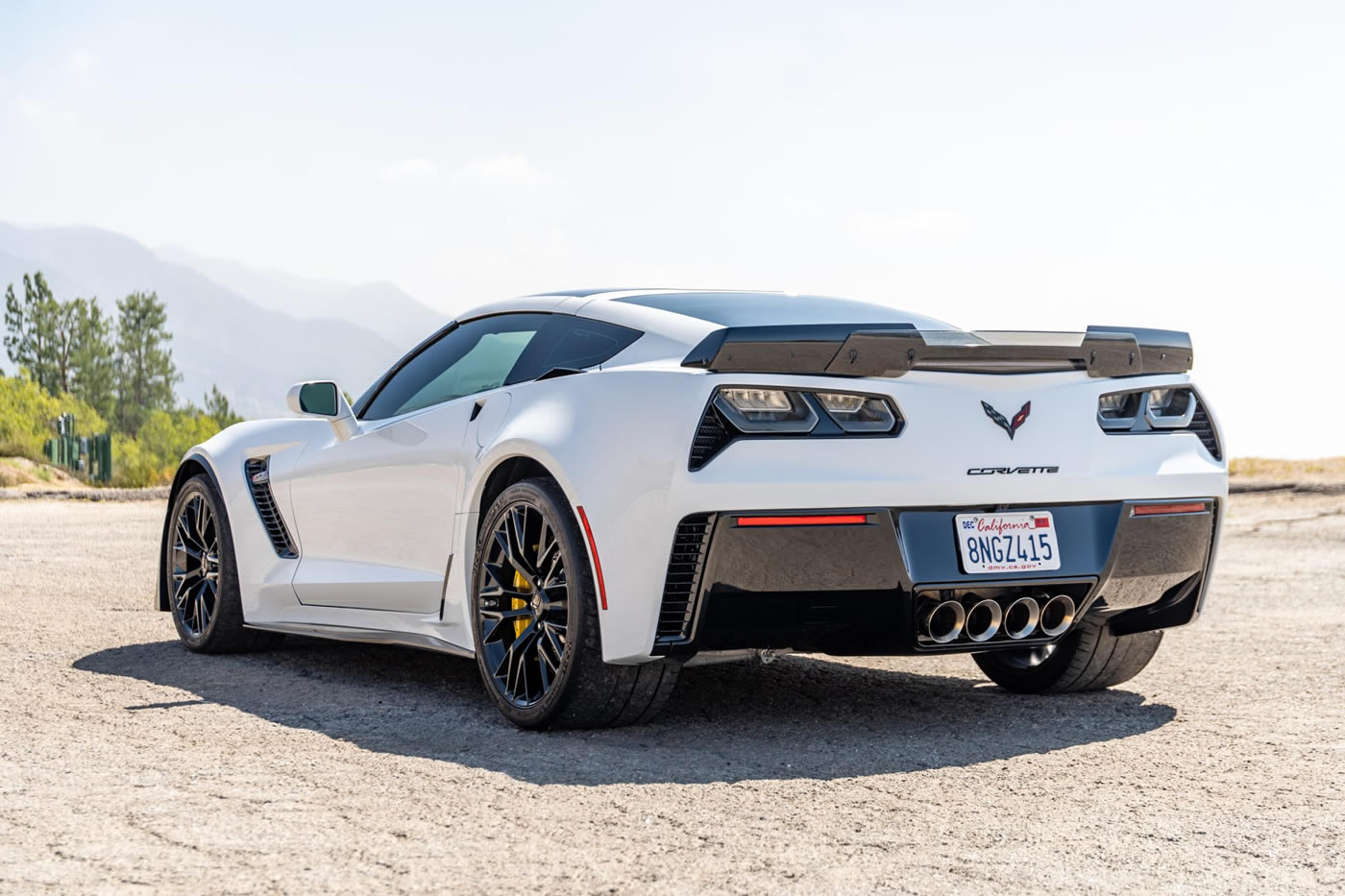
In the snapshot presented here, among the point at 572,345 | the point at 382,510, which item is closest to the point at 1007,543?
the point at 572,345

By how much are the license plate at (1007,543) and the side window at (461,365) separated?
1681 millimetres

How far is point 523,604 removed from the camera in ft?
15.6

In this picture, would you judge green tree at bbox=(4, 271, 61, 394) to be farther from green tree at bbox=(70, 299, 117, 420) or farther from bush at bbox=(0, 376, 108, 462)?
bush at bbox=(0, 376, 108, 462)

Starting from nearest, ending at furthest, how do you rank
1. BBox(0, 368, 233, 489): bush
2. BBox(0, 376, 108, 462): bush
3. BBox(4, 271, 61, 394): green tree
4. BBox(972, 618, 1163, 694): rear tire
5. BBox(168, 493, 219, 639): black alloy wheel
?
BBox(972, 618, 1163, 694): rear tire → BBox(168, 493, 219, 639): black alloy wheel → BBox(0, 368, 233, 489): bush → BBox(0, 376, 108, 462): bush → BBox(4, 271, 61, 394): green tree

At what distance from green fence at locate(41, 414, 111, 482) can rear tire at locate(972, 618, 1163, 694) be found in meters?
22.9

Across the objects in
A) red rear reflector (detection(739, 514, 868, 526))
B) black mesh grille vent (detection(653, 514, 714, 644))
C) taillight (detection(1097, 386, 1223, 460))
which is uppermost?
taillight (detection(1097, 386, 1223, 460))

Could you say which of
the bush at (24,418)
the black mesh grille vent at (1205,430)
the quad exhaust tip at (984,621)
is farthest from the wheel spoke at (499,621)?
the bush at (24,418)

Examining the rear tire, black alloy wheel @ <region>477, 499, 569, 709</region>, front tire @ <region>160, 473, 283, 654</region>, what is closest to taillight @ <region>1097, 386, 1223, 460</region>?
the rear tire

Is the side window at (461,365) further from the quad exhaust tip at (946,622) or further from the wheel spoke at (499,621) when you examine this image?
the quad exhaust tip at (946,622)

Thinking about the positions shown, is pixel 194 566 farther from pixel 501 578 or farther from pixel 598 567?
pixel 598 567

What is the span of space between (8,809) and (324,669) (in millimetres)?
→ 2523

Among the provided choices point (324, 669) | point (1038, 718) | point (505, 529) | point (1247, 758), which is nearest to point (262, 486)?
point (324, 669)

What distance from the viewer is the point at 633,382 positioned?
4426mm

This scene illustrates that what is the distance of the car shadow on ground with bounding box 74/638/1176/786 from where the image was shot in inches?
170
